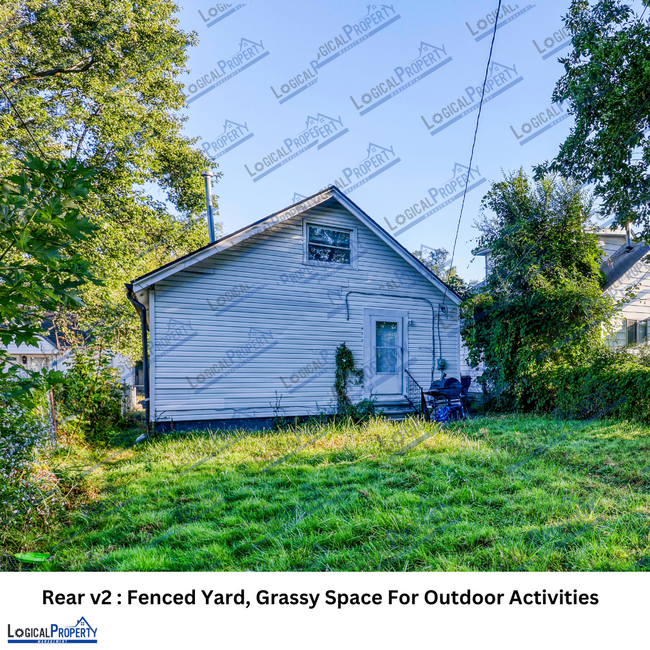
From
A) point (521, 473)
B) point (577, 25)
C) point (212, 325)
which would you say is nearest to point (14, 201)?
point (521, 473)

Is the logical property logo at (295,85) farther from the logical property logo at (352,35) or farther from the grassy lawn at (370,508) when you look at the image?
the grassy lawn at (370,508)

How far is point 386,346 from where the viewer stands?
34.5 ft

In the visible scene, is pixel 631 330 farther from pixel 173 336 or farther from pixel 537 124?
pixel 173 336

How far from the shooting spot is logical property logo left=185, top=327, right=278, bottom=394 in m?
8.55

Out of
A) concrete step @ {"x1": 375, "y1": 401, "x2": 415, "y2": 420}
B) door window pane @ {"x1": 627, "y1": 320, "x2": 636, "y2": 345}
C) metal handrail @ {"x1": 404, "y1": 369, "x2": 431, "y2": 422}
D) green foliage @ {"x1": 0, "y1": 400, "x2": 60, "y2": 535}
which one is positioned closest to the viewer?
green foliage @ {"x1": 0, "y1": 400, "x2": 60, "y2": 535}

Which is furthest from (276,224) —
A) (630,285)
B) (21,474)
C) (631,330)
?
(631,330)

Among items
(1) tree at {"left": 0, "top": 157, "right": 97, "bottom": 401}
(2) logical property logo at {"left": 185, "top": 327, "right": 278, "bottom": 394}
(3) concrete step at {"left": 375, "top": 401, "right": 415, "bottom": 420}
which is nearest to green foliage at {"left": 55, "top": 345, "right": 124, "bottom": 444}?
(2) logical property logo at {"left": 185, "top": 327, "right": 278, "bottom": 394}

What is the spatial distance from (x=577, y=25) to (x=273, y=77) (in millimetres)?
7503

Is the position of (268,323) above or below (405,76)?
below

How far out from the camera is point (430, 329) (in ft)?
36.2

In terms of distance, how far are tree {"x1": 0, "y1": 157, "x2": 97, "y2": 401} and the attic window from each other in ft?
25.7

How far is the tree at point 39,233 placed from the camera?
189cm

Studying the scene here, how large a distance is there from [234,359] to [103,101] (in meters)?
8.66
